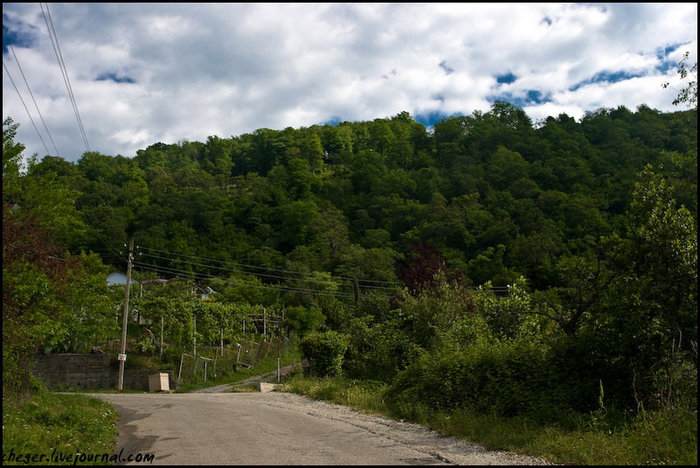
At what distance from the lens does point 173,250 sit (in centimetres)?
6594

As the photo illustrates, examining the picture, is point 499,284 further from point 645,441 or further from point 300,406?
point 645,441

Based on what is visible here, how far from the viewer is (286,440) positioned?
9.44 m

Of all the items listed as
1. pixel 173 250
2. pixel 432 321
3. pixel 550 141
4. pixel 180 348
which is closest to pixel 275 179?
pixel 173 250

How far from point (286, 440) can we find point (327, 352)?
14.2m

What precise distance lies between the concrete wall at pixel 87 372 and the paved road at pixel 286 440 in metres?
18.1

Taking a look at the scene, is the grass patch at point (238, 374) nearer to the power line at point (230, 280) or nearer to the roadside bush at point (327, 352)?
the roadside bush at point (327, 352)

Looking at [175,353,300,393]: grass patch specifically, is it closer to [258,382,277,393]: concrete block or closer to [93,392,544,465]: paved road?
[258,382,277,393]: concrete block

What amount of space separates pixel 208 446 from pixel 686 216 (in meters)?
9.68

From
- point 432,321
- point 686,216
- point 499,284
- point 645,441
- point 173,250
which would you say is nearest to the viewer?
point 645,441

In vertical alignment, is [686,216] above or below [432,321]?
above

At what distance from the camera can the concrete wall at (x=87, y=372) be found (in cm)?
3039

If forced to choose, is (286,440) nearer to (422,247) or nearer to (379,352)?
(379,352)

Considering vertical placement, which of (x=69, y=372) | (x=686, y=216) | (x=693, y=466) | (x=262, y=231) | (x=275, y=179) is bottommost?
(x=69, y=372)

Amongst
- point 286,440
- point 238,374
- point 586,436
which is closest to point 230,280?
point 238,374
